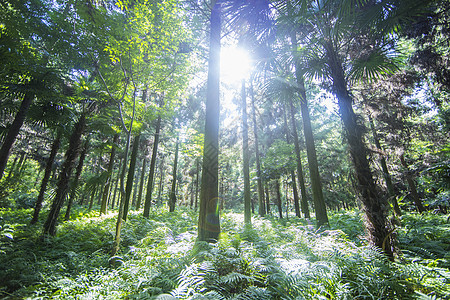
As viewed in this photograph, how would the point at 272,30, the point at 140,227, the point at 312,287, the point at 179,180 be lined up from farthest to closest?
the point at 179,180 → the point at 140,227 → the point at 272,30 → the point at 312,287

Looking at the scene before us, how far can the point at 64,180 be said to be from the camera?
6.59 metres

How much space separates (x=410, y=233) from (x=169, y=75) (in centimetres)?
955

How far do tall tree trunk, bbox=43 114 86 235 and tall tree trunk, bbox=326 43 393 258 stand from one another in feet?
28.5

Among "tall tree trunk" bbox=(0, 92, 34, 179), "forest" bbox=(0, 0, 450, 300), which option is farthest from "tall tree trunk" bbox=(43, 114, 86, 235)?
"tall tree trunk" bbox=(0, 92, 34, 179)

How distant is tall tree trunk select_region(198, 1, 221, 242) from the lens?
509 centimetres

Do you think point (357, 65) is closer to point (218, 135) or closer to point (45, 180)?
point (218, 135)

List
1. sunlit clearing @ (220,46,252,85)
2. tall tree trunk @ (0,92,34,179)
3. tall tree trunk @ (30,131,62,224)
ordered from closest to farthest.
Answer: tall tree trunk @ (0,92,34,179)
sunlit clearing @ (220,46,252,85)
tall tree trunk @ (30,131,62,224)

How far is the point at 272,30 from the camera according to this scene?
571 cm

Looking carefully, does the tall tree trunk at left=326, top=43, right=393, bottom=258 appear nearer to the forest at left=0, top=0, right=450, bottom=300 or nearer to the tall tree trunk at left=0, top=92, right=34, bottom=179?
the forest at left=0, top=0, right=450, bottom=300

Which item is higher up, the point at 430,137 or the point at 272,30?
the point at 272,30

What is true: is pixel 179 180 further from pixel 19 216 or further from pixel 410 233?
pixel 410 233

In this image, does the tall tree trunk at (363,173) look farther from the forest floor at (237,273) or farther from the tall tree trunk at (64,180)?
the tall tree trunk at (64,180)

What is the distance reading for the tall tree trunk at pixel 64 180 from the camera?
6531 millimetres

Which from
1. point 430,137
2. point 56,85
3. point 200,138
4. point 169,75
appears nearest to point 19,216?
point 56,85
